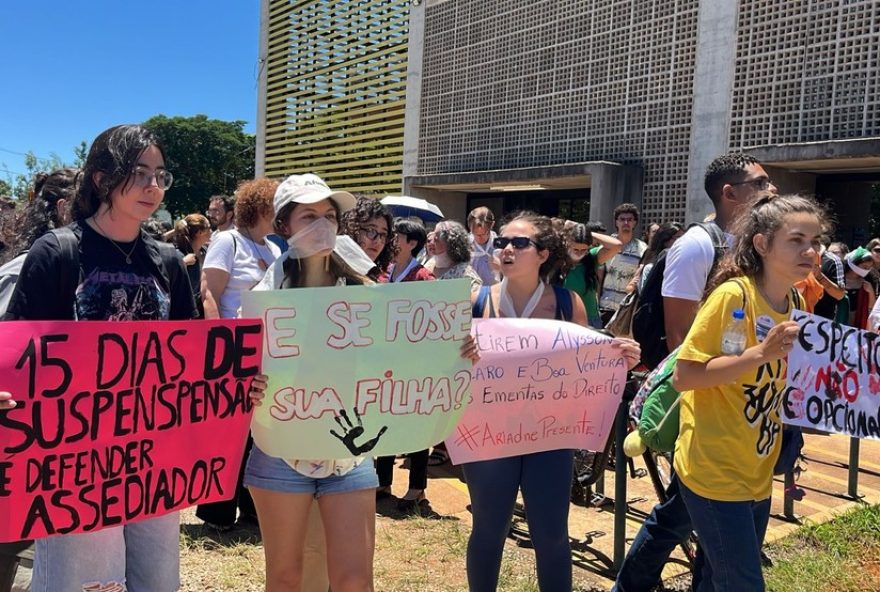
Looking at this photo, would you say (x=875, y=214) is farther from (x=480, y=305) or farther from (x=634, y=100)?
(x=480, y=305)

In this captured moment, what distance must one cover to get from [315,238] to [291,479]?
87 centimetres

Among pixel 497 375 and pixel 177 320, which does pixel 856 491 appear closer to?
pixel 497 375

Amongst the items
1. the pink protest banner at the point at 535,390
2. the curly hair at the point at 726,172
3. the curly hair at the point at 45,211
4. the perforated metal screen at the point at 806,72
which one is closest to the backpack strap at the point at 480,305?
the pink protest banner at the point at 535,390

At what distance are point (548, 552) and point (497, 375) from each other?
2.48 feet

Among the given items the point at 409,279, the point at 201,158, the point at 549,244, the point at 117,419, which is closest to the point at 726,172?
the point at 549,244

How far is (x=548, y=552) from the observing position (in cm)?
283

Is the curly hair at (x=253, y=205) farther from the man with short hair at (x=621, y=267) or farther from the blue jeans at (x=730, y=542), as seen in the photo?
the man with short hair at (x=621, y=267)

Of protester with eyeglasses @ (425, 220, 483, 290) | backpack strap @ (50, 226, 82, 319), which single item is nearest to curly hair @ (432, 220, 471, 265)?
protester with eyeglasses @ (425, 220, 483, 290)

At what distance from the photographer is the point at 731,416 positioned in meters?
2.52

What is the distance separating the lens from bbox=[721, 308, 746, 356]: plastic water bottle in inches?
96.9

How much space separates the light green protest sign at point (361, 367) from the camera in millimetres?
2465

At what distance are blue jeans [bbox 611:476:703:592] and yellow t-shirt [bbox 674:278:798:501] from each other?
0.45 metres

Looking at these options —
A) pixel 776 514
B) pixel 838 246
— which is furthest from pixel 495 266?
pixel 838 246

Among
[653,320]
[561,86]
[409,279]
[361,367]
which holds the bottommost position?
[361,367]
